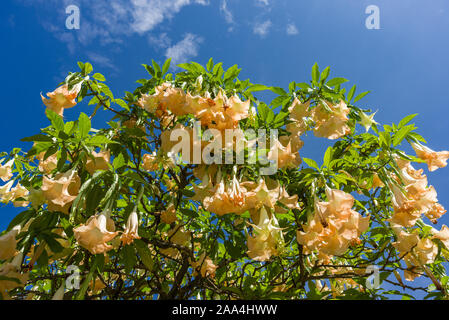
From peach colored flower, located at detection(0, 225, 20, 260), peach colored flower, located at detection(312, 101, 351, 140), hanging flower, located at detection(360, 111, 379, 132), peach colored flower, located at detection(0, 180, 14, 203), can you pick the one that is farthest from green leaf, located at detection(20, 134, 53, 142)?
hanging flower, located at detection(360, 111, 379, 132)

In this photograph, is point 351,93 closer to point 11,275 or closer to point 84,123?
point 84,123

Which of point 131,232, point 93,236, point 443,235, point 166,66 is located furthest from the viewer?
point 166,66

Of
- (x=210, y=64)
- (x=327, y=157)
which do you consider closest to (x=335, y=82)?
(x=327, y=157)

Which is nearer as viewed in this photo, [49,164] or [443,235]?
[443,235]

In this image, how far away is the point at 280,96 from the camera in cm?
234

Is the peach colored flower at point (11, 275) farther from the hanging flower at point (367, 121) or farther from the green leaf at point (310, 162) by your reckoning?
the hanging flower at point (367, 121)

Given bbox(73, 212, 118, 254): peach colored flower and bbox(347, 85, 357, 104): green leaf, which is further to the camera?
bbox(347, 85, 357, 104): green leaf

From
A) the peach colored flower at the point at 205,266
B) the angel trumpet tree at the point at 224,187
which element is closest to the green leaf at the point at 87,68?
the angel trumpet tree at the point at 224,187

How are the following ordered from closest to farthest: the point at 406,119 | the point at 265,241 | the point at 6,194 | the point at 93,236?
the point at 93,236, the point at 265,241, the point at 406,119, the point at 6,194

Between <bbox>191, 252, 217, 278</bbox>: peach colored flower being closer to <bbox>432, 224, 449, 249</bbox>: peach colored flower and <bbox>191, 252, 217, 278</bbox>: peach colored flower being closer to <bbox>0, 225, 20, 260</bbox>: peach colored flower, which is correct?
<bbox>0, 225, 20, 260</bbox>: peach colored flower
